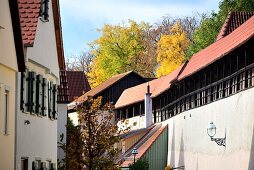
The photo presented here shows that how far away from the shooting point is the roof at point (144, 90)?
189 feet

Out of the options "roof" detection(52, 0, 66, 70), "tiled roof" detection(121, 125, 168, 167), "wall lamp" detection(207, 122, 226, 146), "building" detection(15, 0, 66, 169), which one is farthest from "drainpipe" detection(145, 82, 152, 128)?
"building" detection(15, 0, 66, 169)

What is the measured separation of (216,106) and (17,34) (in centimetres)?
1668

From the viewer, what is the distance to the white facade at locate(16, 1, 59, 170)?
2809 centimetres

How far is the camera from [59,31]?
117 feet

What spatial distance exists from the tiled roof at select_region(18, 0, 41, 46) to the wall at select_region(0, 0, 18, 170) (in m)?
1.82

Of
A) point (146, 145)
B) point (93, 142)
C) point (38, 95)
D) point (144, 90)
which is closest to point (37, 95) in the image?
point (38, 95)

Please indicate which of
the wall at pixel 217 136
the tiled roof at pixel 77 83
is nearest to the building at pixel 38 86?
the wall at pixel 217 136

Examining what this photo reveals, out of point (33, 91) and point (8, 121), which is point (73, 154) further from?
point (8, 121)

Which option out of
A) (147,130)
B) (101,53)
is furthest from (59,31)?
(101,53)

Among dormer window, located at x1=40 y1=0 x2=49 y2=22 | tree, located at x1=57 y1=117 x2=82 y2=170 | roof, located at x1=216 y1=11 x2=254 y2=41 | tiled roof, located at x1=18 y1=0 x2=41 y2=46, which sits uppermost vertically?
roof, located at x1=216 y1=11 x2=254 y2=41

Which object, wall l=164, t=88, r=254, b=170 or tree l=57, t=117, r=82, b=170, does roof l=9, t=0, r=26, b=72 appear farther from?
tree l=57, t=117, r=82, b=170

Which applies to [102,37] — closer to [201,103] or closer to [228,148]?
[201,103]

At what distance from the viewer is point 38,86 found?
31047 millimetres

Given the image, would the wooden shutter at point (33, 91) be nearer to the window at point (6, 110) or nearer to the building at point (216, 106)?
the window at point (6, 110)
